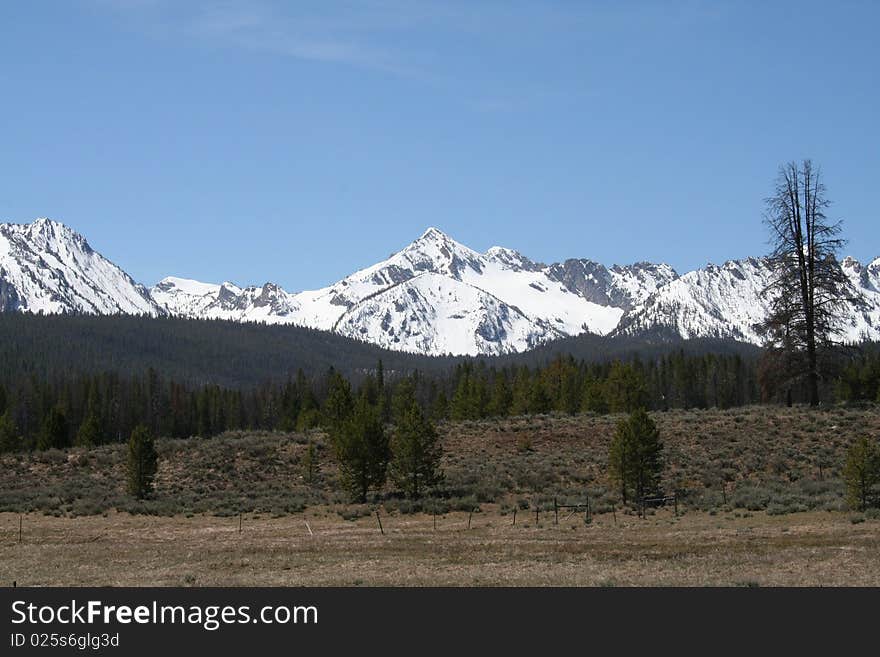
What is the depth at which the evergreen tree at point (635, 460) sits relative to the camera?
43.8 metres

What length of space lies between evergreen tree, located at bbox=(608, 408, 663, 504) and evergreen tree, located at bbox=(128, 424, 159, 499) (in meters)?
27.8

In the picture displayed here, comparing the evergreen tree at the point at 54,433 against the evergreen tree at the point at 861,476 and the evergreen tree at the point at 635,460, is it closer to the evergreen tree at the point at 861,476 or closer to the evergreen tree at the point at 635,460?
the evergreen tree at the point at 635,460

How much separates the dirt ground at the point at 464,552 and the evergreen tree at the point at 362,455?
24.8 feet

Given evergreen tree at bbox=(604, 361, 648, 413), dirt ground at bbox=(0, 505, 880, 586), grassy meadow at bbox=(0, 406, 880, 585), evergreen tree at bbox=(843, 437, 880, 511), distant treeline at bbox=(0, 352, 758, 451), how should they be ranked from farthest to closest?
distant treeline at bbox=(0, 352, 758, 451), evergreen tree at bbox=(604, 361, 648, 413), evergreen tree at bbox=(843, 437, 880, 511), grassy meadow at bbox=(0, 406, 880, 585), dirt ground at bbox=(0, 505, 880, 586)

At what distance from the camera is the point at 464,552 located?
2928 cm

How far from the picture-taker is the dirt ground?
2361 cm

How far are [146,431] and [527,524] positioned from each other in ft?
91.7

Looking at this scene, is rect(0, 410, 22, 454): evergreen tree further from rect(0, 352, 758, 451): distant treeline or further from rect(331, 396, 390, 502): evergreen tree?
rect(331, 396, 390, 502): evergreen tree

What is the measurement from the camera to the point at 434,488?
167 feet

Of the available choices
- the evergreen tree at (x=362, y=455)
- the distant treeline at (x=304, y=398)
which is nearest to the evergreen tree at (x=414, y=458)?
the evergreen tree at (x=362, y=455)

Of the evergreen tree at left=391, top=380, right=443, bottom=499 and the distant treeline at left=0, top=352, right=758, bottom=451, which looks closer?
the evergreen tree at left=391, top=380, right=443, bottom=499

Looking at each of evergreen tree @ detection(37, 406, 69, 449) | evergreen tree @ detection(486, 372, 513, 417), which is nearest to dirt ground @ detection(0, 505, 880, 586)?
evergreen tree @ detection(37, 406, 69, 449)

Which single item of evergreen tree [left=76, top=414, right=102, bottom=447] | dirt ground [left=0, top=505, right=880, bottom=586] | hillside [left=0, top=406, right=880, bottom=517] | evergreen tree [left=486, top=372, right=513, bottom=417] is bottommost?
dirt ground [left=0, top=505, right=880, bottom=586]
